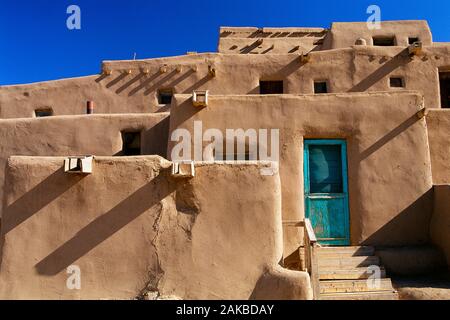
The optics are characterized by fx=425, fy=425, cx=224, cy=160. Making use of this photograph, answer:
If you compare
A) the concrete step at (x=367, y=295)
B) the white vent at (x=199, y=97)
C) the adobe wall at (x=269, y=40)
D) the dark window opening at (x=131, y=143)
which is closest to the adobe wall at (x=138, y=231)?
the concrete step at (x=367, y=295)

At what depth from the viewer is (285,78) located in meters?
13.5

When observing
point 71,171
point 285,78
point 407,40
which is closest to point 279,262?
point 71,171

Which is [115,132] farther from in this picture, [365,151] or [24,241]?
[365,151]

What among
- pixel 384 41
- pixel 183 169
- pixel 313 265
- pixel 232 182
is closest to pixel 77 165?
pixel 183 169

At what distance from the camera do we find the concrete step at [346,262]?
8.12 metres

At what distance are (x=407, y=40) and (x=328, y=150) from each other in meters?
9.97

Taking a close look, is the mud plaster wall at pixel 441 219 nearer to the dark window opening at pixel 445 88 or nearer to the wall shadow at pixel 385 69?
the wall shadow at pixel 385 69

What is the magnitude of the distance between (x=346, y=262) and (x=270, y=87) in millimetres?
7109

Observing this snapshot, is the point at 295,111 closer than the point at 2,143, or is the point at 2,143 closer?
the point at 295,111

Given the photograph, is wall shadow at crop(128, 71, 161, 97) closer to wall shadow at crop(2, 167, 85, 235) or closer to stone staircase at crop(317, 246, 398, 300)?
wall shadow at crop(2, 167, 85, 235)

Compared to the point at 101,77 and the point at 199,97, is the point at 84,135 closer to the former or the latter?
the point at 199,97

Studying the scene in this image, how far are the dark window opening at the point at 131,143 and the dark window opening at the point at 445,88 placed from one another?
966cm
